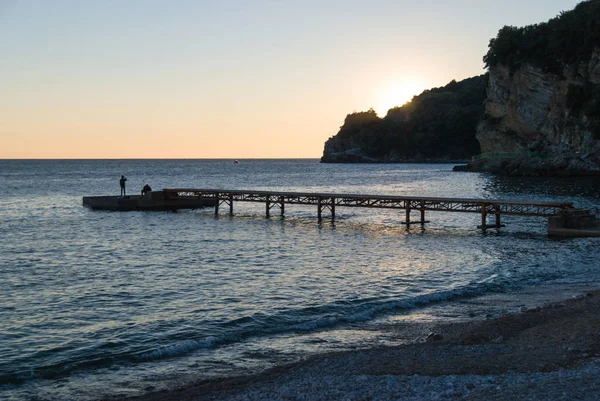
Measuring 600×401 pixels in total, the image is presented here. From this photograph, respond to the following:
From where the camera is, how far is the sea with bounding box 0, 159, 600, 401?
13.1 m

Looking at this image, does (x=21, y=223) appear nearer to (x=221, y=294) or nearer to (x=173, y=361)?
(x=221, y=294)

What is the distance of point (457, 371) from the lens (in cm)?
1091

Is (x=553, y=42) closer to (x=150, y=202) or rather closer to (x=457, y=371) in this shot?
(x=150, y=202)

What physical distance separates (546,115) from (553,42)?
37.1 feet

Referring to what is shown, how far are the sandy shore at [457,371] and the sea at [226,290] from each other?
1.31 meters

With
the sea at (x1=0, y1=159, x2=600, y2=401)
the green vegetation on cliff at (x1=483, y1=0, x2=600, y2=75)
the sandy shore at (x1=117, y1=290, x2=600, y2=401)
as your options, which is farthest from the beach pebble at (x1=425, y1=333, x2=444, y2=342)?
the green vegetation on cliff at (x1=483, y1=0, x2=600, y2=75)

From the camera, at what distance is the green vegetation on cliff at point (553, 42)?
3551 inches

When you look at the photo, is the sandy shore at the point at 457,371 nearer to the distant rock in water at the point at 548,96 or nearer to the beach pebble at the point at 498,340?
the beach pebble at the point at 498,340

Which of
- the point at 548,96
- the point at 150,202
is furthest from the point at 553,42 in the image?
the point at 150,202

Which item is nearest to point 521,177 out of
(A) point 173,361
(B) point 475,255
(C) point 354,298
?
(B) point 475,255

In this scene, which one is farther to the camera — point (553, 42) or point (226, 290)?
point (553, 42)

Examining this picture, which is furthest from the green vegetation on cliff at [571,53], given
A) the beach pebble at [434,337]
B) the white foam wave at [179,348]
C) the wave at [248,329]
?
the white foam wave at [179,348]

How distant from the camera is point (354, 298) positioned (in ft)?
61.6

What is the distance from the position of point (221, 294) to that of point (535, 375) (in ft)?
36.1
